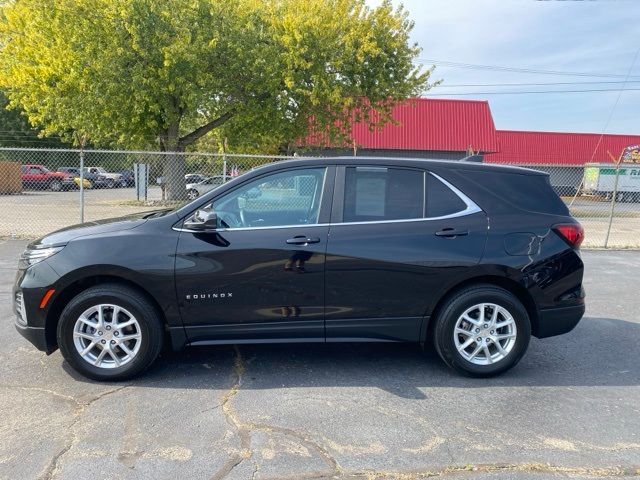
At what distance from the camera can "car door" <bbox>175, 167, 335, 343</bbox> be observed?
4.00m

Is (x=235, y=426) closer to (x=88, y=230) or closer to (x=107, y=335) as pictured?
(x=107, y=335)

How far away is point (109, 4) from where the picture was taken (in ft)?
59.9

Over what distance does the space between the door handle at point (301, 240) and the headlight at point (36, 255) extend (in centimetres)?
178

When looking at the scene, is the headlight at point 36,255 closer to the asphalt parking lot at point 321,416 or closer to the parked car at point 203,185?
the asphalt parking lot at point 321,416

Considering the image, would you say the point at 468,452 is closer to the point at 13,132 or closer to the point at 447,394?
the point at 447,394

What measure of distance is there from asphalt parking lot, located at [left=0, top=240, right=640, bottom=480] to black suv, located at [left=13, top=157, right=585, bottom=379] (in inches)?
12.8

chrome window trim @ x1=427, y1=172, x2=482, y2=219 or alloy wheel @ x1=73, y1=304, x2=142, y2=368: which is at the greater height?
chrome window trim @ x1=427, y1=172, x2=482, y2=219

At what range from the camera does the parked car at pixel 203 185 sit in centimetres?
1144

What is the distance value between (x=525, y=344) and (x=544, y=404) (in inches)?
21.7

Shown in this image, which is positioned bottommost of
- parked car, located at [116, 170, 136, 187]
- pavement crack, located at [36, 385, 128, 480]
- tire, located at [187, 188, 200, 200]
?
pavement crack, located at [36, 385, 128, 480]

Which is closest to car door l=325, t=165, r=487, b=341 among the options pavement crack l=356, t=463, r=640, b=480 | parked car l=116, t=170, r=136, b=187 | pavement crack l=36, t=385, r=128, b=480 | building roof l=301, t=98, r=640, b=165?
pavement crack l=356, t=463, r=640, b=480

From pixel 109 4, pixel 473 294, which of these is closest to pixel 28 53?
pixel 109 4

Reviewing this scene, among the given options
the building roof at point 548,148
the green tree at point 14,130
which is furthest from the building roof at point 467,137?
the green tree at point 14,130

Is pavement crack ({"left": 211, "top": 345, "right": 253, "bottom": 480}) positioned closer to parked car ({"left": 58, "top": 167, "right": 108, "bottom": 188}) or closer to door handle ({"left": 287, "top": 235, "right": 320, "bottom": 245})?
door handle ({"left": 287, "top": 235, "right": 320, "bottom": 245})
